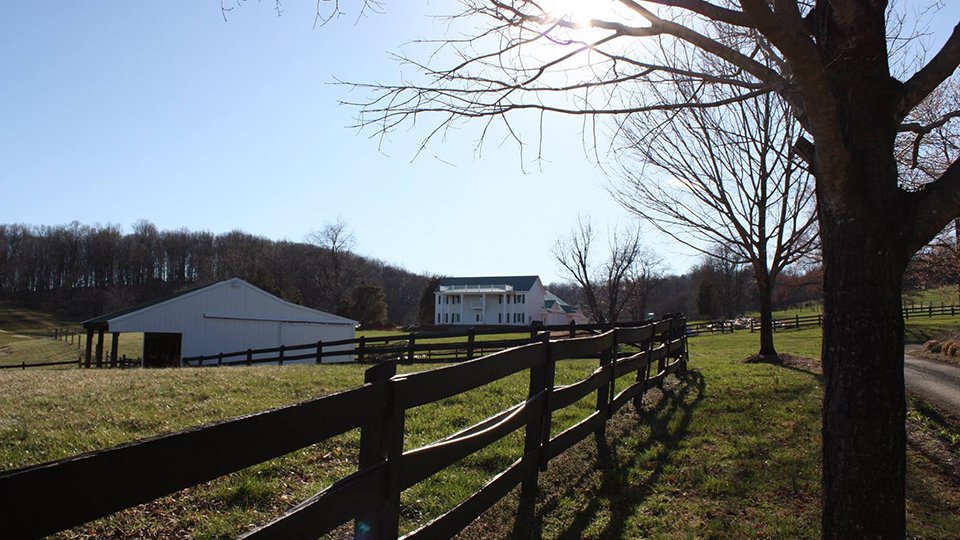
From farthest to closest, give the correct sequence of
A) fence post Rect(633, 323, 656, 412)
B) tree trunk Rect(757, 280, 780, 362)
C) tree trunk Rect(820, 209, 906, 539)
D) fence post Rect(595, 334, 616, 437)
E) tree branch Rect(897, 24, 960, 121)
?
tree trunk Rect(757, 280, 780, 362) < fence post Rect(633, 323, 656, 412) < fence post Rect(595, 334, 616, 437) < tree branch Rect(897, 24, 960, 121) < tree trunk Rect(820, 209, 906, 539)

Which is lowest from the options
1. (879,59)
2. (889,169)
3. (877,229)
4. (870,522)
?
(870,522)

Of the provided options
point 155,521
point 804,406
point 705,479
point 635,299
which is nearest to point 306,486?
point 155,521

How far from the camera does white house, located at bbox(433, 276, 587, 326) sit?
72.7 meters

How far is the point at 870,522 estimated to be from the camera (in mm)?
3338

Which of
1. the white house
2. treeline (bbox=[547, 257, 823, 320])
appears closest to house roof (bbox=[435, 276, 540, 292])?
the white house

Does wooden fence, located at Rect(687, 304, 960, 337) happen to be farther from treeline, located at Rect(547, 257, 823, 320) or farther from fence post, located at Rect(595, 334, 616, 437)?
fence post, located at Rect(595, 334, 616, 437)

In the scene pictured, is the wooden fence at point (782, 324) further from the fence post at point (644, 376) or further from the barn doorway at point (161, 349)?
the fence post at point (644, 376)

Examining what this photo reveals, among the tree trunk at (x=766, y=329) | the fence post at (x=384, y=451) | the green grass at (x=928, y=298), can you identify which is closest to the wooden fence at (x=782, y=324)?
the green grass at (x=928, y=298)

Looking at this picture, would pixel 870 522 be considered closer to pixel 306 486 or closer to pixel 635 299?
pixel 306 486

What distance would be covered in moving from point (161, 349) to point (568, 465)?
3191 centimetres

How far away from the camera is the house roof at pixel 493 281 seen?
73.1 metres

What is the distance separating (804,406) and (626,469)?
186 inches

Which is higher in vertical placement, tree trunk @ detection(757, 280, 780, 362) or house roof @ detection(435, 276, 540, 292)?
house roof @ detection(435, 276, 540, 292)

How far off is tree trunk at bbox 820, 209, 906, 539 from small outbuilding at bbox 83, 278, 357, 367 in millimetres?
30254
